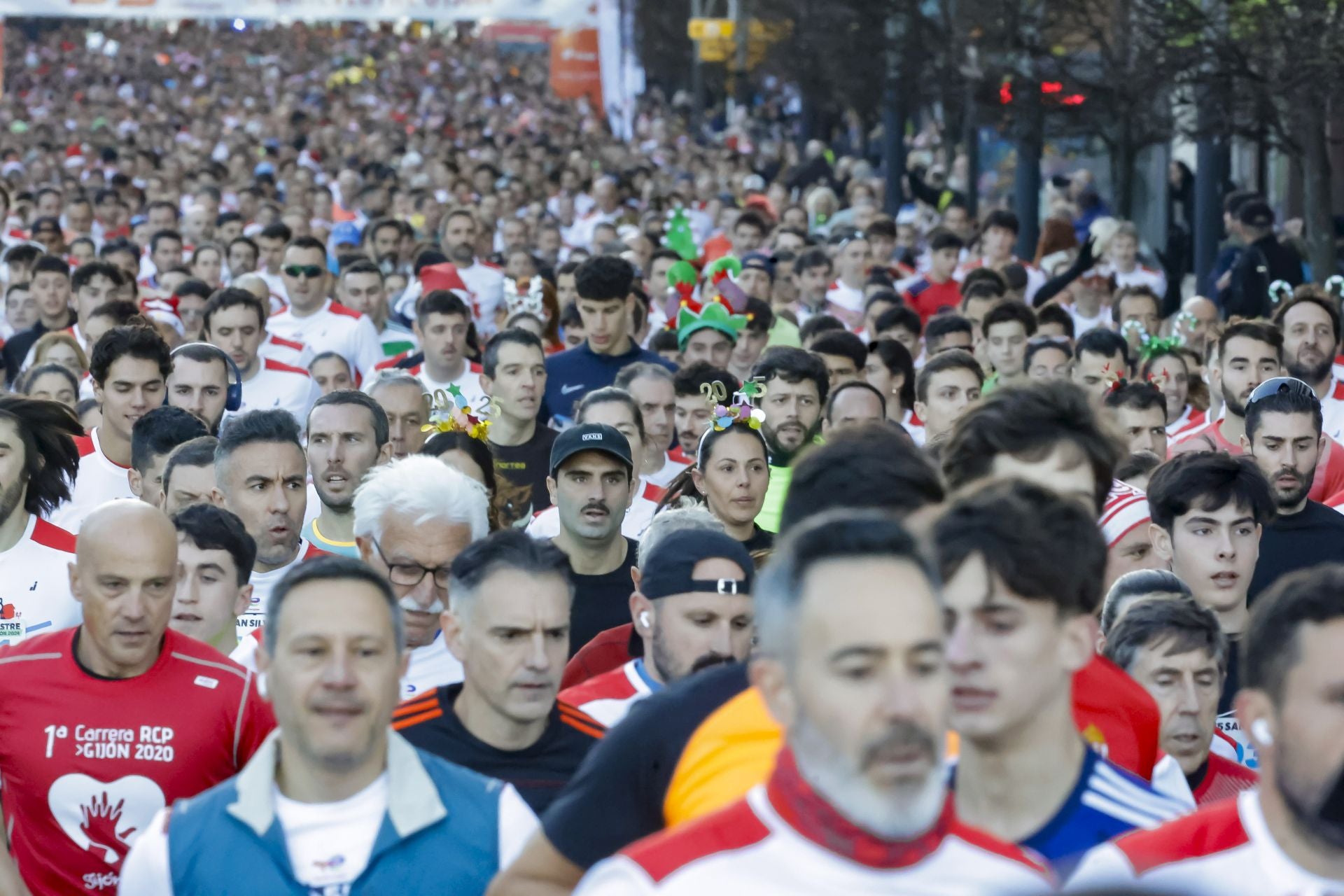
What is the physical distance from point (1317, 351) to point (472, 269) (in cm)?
792

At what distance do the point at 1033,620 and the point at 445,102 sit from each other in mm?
50259

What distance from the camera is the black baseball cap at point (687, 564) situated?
5.68 metres

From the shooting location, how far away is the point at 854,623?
315cm

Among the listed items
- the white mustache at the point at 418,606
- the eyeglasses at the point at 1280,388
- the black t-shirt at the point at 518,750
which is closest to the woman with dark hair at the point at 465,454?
the white mustache at the point at 418,606

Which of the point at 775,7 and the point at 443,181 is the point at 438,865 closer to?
the point at 443,181

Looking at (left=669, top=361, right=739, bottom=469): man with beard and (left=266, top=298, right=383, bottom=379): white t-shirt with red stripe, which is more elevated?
(left=266, top=298, right=383, bottom=379): white t-shirt with red stripe

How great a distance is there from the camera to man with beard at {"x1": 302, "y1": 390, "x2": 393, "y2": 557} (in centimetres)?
832

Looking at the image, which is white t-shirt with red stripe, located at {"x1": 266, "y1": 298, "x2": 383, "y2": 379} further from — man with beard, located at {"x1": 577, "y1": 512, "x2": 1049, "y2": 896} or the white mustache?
man with beard, located at {"x1": 577, "y1": 512, "x2": 1049, "y2": 896}

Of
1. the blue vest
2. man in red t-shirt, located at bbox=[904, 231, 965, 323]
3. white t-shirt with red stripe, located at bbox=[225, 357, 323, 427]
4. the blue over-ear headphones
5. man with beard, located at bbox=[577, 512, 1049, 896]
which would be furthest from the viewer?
man in red t-shirt, located at bbox=[904, 231, 965, 323]

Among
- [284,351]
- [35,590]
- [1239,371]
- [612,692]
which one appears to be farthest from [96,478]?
[1239,371]

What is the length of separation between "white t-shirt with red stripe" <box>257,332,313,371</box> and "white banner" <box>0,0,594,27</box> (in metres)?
26.0

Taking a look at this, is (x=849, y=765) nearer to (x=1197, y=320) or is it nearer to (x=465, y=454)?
(x=465, y=454)

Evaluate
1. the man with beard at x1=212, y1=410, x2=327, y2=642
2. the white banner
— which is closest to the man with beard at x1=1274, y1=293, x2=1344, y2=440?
the man with beard at x1=212, y1=410, x2=327, y2=642

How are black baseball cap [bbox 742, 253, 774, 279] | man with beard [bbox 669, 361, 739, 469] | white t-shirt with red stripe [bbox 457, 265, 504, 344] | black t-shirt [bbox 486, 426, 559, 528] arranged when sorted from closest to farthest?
black t-shirt [bbox 486, 426, 559, 528] → man with beard [bbox 669, 361, 739, 469] → black baseball cap [bbox 742, 253, 774, 279] → white t-shirt with red stripe [bbox 457, 265, 504, 344]
